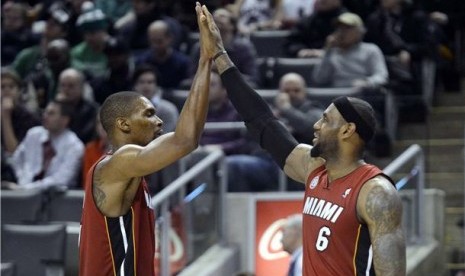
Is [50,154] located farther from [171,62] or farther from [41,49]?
[41,49]

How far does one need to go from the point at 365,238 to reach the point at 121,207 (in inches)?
46.4

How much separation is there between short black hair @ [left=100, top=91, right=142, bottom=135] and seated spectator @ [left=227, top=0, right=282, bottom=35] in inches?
359

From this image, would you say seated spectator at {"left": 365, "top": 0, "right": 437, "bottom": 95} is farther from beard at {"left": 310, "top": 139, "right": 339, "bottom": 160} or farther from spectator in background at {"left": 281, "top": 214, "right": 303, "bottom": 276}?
beard at {"left": 310, "top": 139, "right": 339, "bottom": 160}

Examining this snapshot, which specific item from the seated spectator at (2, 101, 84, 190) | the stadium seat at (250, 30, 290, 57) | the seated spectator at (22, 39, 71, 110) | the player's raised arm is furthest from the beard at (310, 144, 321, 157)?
the stadium seat at (250, 30, 290, 57)

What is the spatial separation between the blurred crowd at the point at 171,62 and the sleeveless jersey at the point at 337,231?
4967mm

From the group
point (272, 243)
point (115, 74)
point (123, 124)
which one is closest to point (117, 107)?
point (123, 124)

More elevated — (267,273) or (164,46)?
(164,46)

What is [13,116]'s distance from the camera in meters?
13.5

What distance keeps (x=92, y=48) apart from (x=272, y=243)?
4096mm

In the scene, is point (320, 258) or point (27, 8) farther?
point (27, 8)

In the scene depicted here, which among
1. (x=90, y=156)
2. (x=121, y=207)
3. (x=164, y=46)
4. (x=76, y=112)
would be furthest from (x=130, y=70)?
(x=121, y=207)

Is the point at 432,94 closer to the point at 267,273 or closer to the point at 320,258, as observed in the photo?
the point at 267,273

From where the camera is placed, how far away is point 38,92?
1448 centimetres

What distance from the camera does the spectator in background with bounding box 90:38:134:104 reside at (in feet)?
46.1
